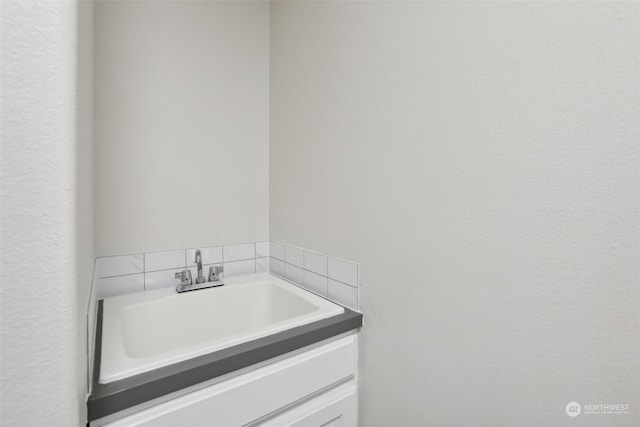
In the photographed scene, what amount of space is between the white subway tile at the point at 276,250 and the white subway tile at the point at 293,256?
0.04 m

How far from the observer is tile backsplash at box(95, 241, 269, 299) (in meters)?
1.30

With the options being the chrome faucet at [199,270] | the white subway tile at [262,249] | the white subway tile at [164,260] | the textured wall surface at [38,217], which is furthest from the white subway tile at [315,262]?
the textured wall surface at [38,217]

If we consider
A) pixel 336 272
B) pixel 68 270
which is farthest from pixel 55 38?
pixel 336 272

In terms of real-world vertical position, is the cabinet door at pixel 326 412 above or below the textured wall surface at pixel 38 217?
below

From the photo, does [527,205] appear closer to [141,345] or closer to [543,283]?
[543,283]

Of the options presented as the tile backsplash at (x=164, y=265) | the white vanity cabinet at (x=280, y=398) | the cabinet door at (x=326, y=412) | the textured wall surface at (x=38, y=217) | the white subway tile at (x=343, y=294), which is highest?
the textured wall surface at (x=38, y=217)

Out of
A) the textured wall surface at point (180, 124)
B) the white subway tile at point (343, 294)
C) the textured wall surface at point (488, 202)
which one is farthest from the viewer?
the textured wall surface at point (180, 124)

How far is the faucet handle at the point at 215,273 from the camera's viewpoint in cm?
146

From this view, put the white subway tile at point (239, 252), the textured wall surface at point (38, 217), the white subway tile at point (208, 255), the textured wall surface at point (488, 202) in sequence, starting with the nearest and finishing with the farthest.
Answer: the textured wall surface at point (38, 217), the textured wall surface at point (488, 202), the white subway tile at point (208, 255), the white subway tile at point (239, 252)

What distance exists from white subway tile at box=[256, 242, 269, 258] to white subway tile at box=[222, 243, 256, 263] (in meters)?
0.02

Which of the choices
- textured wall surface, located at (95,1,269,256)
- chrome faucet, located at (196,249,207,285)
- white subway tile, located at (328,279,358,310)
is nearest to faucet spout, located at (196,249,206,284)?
chrome faucet, located at (196,249,207,285)

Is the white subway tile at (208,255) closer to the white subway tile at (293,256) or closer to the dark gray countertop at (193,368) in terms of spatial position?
the white subway tile at (293,256)

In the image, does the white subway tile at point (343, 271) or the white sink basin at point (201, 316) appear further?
the white subway tile at point (343, 271)

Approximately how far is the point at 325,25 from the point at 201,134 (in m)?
0.76
